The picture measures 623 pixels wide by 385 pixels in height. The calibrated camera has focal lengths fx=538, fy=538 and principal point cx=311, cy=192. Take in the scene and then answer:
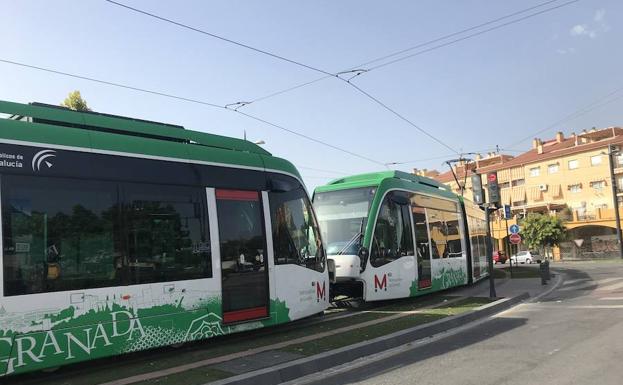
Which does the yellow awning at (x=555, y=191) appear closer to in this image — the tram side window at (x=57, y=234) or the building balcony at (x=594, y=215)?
the building balcony at (x=594, y=215)

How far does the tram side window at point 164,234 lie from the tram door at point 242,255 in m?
0.37

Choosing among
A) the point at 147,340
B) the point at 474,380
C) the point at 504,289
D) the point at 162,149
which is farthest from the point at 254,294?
the point at 504,289

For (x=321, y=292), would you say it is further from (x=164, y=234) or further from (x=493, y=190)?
(x=493, y=190)

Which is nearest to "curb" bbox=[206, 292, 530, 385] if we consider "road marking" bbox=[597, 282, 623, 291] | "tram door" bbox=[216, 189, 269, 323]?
"tram door" bbox=[216, 189, 269, 323]

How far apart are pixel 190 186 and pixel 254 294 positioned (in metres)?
2.12

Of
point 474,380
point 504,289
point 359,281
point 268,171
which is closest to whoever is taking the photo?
point 474,380

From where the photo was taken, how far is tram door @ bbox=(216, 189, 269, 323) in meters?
8.62

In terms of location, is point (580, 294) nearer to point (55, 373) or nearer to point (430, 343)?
point (430, 343)

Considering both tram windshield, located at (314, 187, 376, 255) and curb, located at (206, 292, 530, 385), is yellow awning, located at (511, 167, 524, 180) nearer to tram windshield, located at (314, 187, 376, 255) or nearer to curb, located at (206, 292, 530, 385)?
tram windshield, located at (314, 187, 376, 255)

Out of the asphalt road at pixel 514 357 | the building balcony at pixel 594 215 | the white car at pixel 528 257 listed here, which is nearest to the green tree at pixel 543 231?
the white car at pixel 528 257

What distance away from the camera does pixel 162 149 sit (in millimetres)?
8211

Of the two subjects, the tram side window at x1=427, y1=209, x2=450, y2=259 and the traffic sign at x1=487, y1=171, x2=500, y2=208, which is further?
the tram side window at x1=427, y1=209, x2=450, y2=259

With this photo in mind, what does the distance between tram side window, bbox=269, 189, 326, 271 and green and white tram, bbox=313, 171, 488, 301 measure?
2223 millimetres

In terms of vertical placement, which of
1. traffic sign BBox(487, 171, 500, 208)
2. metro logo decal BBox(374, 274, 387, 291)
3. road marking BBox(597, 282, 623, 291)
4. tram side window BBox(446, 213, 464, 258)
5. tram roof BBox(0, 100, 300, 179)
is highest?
tram roof BBox(0, 100, 300, 179)
